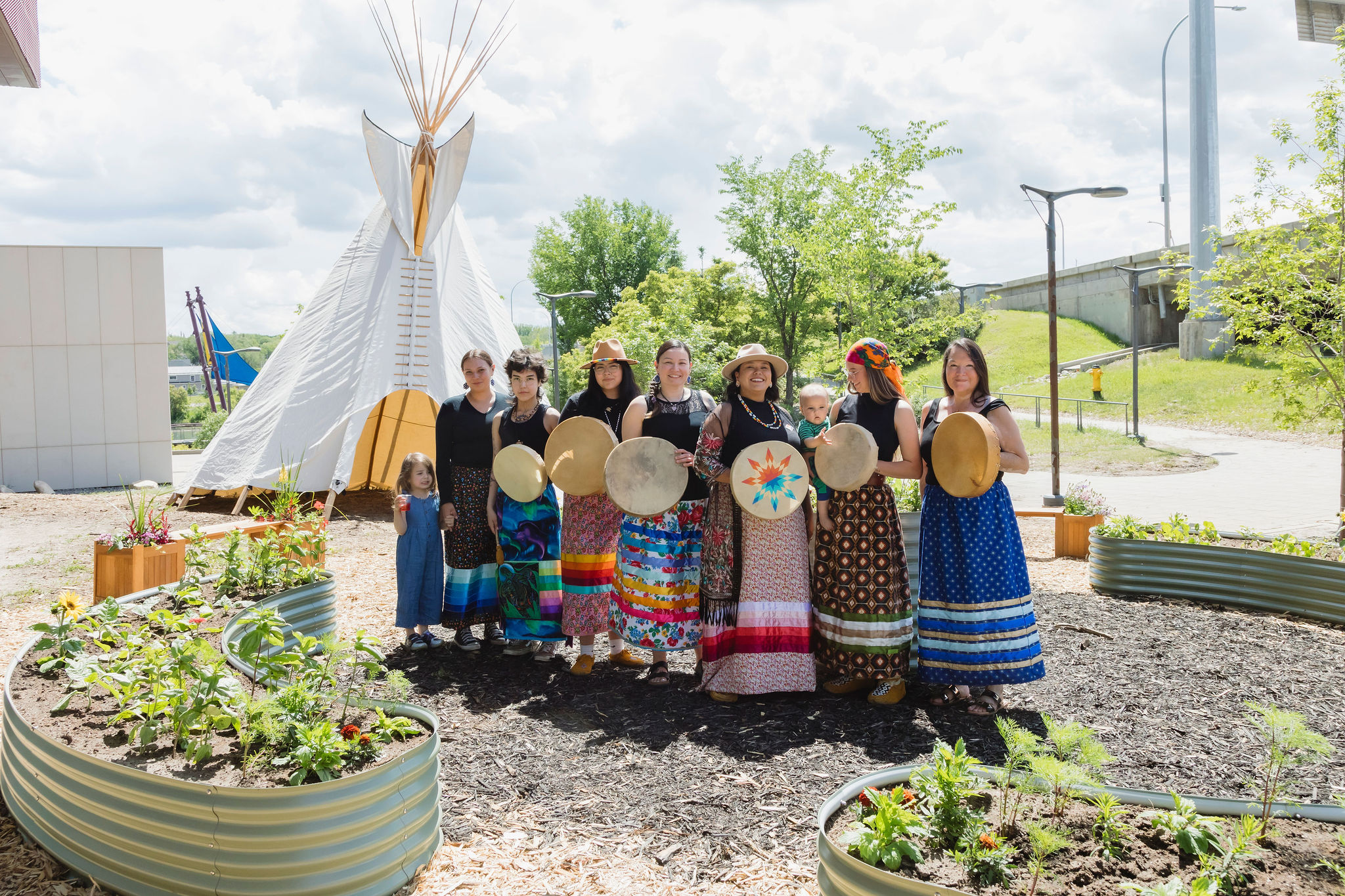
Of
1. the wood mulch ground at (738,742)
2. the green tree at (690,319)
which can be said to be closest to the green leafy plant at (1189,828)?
the wood mulch ground at (738,742)

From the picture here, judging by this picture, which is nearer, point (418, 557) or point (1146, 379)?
point (418, 557)

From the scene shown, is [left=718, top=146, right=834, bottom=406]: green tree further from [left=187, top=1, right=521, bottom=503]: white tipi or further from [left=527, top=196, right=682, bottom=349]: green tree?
[left=187, top=1, right=521, bottom=503]: white tipi

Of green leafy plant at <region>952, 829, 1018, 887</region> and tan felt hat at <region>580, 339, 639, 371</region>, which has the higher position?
tan felt hat at <region>580, 339, 639, 371</region>

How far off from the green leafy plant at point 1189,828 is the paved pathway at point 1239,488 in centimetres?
709

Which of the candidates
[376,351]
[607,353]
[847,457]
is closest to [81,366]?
[376,351]

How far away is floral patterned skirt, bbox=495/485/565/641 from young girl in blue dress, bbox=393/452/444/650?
538 mm

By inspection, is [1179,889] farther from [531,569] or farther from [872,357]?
[531,569]

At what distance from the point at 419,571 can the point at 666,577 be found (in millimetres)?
1662

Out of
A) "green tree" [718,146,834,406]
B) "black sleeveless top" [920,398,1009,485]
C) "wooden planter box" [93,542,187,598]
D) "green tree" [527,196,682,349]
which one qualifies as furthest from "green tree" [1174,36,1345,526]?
"green tree" [527,196,682,349]

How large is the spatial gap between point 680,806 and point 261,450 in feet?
27.7

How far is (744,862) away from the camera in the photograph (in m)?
2.78

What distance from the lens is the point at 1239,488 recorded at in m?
13.6

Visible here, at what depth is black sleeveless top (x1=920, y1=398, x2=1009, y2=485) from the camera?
407cm

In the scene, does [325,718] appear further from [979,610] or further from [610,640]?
[979,610]
